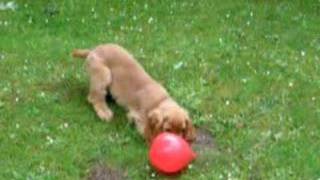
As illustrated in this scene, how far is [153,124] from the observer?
783 centimetres

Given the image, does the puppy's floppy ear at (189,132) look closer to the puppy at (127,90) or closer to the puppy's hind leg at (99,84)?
the puppy at (127,90)

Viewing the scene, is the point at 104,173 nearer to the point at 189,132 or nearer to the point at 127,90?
the point at 189,132

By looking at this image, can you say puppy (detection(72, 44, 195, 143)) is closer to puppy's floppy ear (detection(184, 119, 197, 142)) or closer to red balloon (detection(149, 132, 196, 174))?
puppy's floppy ear (detection(184, 119, 197, 142))

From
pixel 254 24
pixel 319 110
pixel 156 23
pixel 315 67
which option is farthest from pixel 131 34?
pixel 319 110

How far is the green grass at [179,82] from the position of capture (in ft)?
25.7

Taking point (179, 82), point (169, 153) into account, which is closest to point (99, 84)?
point (179, 82)

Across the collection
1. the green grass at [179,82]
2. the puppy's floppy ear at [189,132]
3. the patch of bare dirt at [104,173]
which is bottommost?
the green grass at [179,82]

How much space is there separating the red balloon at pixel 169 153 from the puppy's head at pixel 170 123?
191 millimetres

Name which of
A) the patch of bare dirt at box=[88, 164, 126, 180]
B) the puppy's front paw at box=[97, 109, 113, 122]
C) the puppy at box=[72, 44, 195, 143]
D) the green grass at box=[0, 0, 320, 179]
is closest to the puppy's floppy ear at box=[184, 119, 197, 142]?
the puppy at box=[72, 44, 195, 143]

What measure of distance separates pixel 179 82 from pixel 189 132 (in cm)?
165

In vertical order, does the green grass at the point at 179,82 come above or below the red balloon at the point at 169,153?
below

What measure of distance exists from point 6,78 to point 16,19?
2273 mm

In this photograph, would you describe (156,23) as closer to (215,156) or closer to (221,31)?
(221,31)

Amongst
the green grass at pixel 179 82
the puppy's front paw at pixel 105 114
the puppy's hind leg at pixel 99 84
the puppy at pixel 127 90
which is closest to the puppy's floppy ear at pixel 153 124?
the puppy at pixel 127 90
